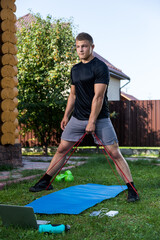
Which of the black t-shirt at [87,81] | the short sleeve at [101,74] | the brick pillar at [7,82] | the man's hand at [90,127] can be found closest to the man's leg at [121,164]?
the man's hand at [90,127]

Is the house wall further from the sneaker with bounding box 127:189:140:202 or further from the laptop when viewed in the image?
the laptop

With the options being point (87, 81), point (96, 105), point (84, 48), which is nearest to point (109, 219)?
point (96, 105)

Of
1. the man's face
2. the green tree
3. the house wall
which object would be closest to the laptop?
the man's face

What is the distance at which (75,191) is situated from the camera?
419 centimetres

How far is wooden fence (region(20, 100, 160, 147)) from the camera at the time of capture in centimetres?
1142

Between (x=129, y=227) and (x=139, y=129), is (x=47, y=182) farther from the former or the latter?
(x=139, y=129)

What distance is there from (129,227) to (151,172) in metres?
3.40

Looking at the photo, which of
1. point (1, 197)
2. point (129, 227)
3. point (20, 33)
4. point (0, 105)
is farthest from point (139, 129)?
point (129, 227)

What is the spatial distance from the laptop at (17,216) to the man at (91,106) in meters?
1.34

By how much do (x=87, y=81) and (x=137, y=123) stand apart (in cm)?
802

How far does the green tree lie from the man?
18.8 feet

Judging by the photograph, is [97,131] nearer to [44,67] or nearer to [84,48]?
[84,48]

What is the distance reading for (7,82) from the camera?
6.36 m

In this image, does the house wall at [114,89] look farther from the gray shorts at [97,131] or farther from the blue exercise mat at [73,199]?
the gray shorts at [97,131]
